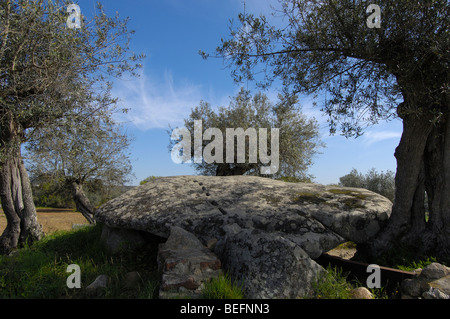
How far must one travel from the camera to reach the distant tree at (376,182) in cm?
2250

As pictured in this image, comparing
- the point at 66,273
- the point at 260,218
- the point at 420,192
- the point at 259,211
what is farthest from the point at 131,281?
the point at 420,192

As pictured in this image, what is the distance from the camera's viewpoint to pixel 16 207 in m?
10.3

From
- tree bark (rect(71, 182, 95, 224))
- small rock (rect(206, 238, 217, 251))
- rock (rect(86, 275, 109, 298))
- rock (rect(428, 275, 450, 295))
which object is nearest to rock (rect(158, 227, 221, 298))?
small rock (rect(206, 238, 217, 251))

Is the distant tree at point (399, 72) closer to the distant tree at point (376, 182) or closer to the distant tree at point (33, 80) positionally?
Result: the distant tree at point (33, 80)

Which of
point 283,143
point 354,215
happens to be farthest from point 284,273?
point 283,143

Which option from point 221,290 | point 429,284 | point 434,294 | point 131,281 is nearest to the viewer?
point 221,290

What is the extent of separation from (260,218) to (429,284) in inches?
125

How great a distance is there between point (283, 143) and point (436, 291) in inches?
580

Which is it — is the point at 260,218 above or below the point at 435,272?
above

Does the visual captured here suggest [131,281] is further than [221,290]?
Yes

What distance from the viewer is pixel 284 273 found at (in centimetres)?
438

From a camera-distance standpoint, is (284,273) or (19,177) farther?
(19,177)

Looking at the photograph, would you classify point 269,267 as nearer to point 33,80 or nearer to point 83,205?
point 33,80
